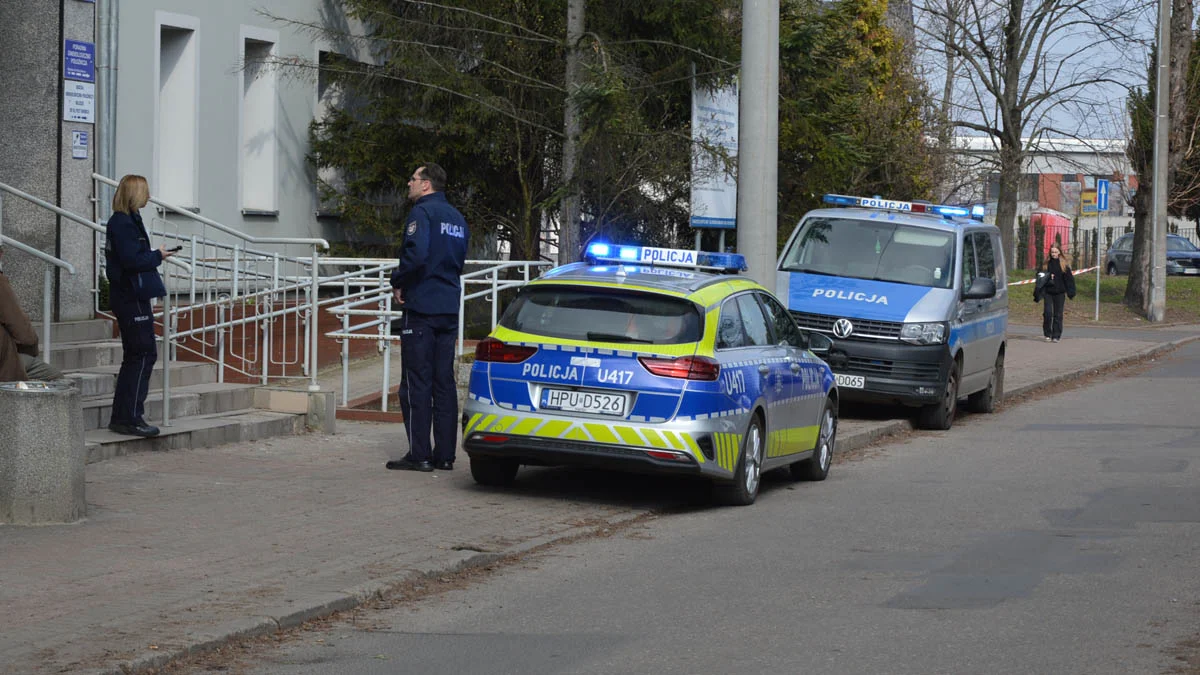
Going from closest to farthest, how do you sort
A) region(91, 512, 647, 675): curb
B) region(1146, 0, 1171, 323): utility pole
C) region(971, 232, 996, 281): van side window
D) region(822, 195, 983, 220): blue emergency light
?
region(91, 512, 647, 675): curb < region(971, 232, 996, 281): van side window < region(822, 195, 983, 220): blue emergency light < region(1146, 0, 1171, 323): utility pole

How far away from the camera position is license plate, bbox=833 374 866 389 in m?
16.4

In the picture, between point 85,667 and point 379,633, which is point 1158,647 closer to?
point 379,633

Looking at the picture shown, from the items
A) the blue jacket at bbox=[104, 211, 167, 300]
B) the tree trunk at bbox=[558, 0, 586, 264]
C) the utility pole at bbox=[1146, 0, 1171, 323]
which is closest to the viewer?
the blue jacket at bbox=[104, 211, 167, 300]

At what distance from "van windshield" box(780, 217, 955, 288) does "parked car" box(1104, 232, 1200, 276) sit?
4334cm

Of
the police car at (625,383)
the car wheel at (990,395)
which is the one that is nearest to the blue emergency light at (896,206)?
the car wheel at (990,395)

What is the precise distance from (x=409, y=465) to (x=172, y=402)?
2.25 meters

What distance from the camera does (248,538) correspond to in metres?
8.78

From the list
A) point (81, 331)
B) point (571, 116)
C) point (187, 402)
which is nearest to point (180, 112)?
point (571, 116)

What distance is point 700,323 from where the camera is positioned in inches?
415

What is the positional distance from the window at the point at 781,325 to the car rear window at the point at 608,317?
160 cm

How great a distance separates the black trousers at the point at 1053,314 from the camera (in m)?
30.7

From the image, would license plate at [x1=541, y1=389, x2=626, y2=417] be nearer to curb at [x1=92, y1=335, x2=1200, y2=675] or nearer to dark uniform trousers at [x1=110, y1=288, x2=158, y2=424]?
curb at [x1=92, y1=335, x2=1200, y2=675]

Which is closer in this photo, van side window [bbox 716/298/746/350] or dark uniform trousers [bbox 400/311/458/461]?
van side window [bbox 716/298/746/350]

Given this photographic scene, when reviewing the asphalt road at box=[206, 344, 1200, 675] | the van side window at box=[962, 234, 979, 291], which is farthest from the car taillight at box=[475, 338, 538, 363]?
the van side window at box=[962, 234, 979, 291]
